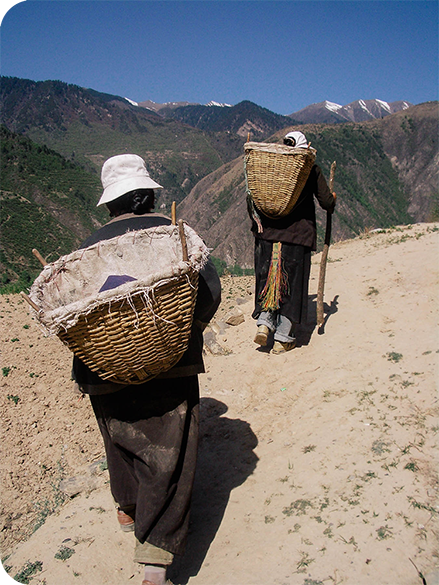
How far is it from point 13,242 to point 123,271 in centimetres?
2467

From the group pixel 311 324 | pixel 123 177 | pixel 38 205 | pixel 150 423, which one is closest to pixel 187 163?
pixel 38 205

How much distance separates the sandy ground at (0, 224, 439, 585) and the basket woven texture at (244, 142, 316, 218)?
146cm

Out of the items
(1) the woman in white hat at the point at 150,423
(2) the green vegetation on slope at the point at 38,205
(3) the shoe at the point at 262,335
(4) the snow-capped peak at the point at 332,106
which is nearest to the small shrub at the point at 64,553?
(1) the woman in white hat at the point at 150,423

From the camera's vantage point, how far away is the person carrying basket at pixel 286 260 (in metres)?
4.16

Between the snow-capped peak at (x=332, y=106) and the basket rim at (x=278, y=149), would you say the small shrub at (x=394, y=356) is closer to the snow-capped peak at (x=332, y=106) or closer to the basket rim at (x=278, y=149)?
the basket rim at (x=278, y=149)

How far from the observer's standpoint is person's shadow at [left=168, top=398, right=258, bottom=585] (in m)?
2.26

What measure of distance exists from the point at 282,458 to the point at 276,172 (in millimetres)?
2273

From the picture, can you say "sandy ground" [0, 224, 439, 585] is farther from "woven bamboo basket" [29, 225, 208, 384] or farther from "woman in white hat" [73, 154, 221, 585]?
"woven bamboo basket" [29, 225, 208, 384]

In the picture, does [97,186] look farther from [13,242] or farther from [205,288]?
[205,288]

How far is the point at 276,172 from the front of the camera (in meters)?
3.74

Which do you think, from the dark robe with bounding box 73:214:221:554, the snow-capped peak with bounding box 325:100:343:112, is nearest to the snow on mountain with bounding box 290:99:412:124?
the snow-capped peak with bounding box 325:100:343:112

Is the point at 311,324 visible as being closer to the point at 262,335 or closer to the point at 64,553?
the point at 262,335

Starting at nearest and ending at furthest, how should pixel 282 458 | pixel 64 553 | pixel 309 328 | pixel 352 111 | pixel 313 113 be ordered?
1. pixel 64 553
2. pixel 282 458
3. pixel 309 328
4. pixel 352 111
5. pixel 313 113

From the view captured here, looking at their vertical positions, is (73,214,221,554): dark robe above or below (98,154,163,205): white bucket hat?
below
